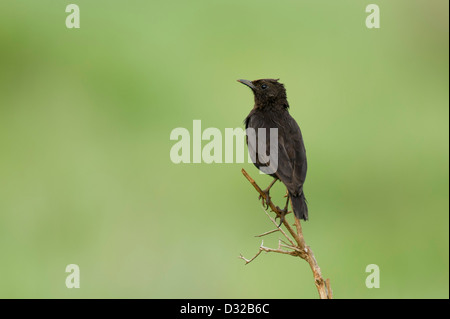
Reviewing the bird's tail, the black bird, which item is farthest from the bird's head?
the bird's tail

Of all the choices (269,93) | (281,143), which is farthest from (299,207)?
(269,93)

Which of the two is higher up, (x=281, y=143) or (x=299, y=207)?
(x=281, y=143)

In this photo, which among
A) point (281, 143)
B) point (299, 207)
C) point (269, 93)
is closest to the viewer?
point (299, 207)

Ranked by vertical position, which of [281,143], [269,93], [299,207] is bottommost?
[299,207]

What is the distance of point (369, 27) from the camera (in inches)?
698

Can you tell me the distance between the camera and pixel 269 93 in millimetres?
7312

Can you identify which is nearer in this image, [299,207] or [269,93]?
[299,207]

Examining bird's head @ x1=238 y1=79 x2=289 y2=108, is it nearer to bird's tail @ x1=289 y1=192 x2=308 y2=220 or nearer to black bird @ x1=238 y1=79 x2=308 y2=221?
black bird @ x1=238 y1=79 x2=308 y2=221

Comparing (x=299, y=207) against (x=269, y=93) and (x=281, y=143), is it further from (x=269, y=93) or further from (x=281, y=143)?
(x=269, y=93)

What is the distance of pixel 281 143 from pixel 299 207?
919mm

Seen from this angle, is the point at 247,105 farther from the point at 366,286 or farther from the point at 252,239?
the point at 366,286

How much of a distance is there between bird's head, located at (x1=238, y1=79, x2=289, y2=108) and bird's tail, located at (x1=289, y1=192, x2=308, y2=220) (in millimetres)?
1630

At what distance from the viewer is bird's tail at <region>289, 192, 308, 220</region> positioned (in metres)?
5.72

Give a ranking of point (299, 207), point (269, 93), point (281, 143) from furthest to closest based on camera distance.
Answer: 1. point (269, 93)
2. point (281, 143)
3. point (299, 207)
